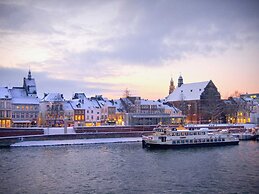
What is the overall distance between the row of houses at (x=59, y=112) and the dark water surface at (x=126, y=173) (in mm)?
45299

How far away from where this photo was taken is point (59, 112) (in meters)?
108

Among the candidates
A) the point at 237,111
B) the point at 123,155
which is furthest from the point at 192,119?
the point at 123,155

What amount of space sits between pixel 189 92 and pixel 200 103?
923 centimetres

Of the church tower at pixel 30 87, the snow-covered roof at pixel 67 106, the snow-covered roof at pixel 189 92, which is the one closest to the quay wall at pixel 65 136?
the snow-covered roof at pixel 67 106

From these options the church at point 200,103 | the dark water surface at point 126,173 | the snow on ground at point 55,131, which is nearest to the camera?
the dark water surface at point 126,173

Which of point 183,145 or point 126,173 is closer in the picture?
point 126,173

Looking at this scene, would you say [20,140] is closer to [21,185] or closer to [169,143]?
[169,143]

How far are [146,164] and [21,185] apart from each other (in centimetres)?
1830

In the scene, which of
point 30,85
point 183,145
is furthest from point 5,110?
point 183,145

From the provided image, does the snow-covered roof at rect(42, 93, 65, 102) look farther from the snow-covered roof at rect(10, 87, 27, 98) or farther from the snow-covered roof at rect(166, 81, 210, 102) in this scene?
the snow-covered roof at rect(166, 81, 210, 102)

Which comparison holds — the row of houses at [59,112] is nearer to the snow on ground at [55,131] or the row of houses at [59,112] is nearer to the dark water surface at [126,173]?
the snow on ground at [55,131]

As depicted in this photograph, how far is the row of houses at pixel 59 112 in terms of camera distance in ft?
330

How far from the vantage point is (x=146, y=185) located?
34.9 metres

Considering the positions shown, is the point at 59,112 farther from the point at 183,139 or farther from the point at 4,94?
the point at 183,139
